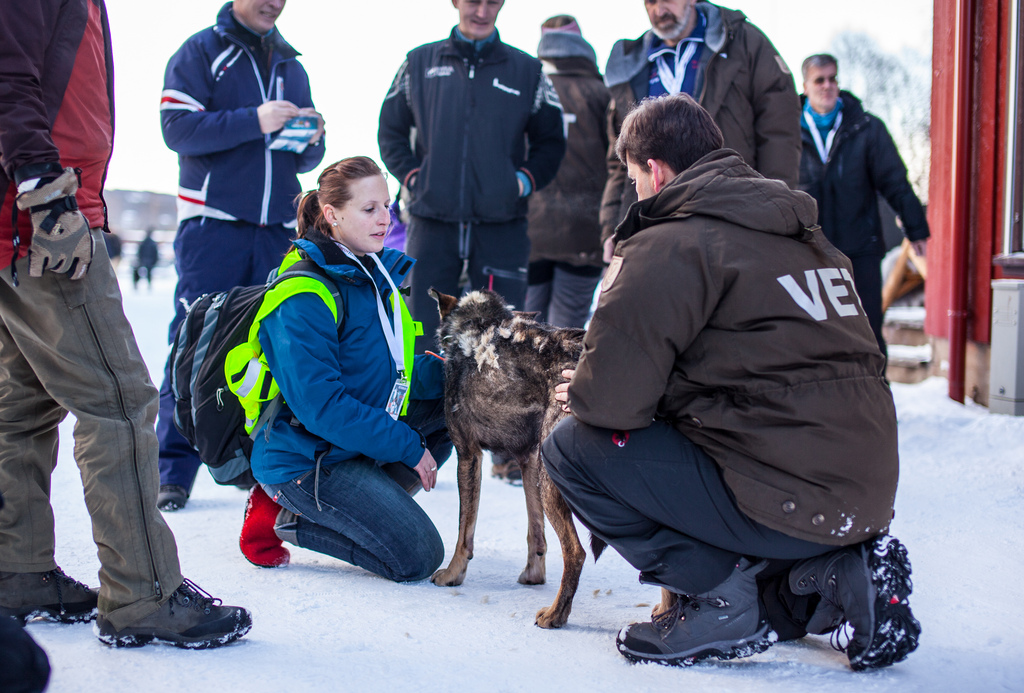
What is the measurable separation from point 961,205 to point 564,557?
4.46 meters

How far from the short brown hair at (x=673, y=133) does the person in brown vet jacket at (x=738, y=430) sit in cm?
8

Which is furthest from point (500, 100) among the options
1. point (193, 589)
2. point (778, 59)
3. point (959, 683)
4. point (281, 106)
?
point (959, 683)

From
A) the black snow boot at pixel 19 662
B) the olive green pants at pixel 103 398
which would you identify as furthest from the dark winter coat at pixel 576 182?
the black snow boot at pixel 19 662

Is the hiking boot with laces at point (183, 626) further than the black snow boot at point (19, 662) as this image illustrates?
Yes

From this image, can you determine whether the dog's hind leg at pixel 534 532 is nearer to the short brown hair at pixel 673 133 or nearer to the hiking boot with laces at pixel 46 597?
the short brown hair at pixel 673 133

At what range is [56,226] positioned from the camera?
204 centimetres

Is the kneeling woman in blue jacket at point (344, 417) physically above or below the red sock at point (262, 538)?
above

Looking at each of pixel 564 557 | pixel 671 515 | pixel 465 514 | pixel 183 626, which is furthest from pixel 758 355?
pixel 183 626

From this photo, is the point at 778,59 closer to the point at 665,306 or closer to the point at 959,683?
the point at 665,306

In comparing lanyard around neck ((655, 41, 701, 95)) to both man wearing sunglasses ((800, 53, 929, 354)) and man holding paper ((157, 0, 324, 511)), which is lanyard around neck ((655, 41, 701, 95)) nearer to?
man wearing sunglasses ((800, 53, 929, 354))

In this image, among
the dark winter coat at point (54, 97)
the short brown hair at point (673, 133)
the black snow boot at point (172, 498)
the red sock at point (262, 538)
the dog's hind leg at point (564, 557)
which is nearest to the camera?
the dark winter coat at point (54, 97)

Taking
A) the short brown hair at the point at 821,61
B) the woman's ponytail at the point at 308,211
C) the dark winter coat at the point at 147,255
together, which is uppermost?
the short brown hair at the point at 821,61

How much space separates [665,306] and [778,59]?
300 cm

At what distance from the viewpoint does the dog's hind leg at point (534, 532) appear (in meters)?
2.95
